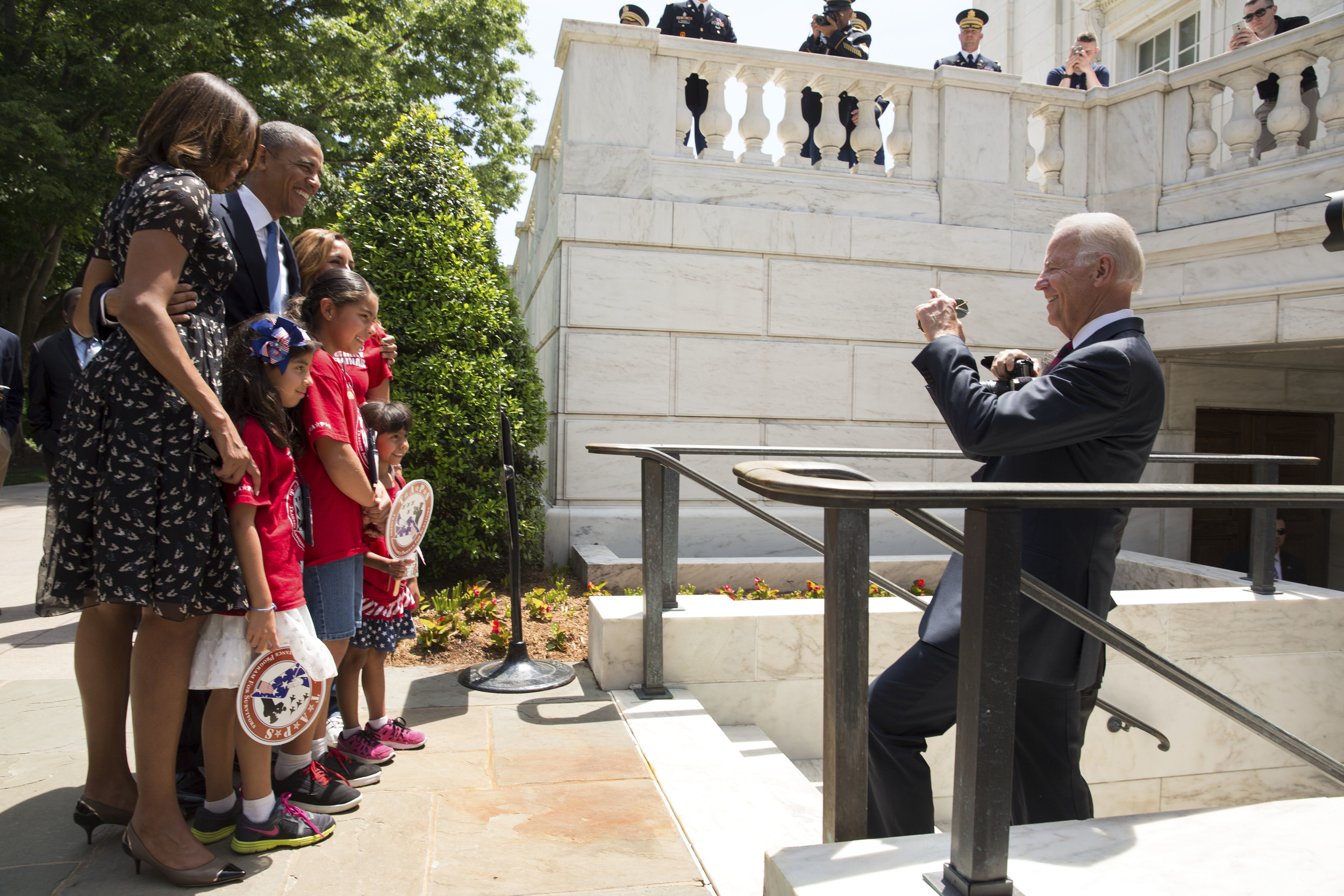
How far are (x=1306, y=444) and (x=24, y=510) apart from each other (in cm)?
1659

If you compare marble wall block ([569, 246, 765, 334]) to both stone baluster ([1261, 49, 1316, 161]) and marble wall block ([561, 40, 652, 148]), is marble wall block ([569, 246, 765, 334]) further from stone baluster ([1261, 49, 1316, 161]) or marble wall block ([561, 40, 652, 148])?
stone baluster ([1261, 49, 1316, 161])

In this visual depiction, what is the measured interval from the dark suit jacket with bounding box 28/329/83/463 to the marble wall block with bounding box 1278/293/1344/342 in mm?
9054

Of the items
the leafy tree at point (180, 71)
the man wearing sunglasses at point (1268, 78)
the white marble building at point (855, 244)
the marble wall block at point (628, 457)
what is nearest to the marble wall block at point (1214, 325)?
the white marble building at point (855, 244)

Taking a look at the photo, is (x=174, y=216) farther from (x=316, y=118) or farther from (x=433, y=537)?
(x=316, y=118)

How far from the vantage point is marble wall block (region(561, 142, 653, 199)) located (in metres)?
7.35

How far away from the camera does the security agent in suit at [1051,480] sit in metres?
2.29

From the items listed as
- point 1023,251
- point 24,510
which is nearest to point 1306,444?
point 1023,251

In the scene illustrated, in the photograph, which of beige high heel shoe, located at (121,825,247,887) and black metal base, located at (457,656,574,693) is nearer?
beige high heel shoe, located at (121,825,247,887)

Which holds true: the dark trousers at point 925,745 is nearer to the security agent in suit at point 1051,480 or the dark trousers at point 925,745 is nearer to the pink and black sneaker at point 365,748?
the security agent in suit at point 1051,480

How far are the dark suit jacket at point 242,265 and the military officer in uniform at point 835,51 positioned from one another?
623 cm

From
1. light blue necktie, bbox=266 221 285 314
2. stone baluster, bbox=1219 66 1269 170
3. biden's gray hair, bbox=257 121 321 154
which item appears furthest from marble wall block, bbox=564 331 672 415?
stone baluster, bbox=1219 66 1269 170

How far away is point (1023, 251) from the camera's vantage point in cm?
830

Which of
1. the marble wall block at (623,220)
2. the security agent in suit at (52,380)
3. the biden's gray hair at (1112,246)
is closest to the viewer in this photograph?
the biden's gray hair at (1112,246)

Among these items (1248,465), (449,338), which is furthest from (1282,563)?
(449,338)
